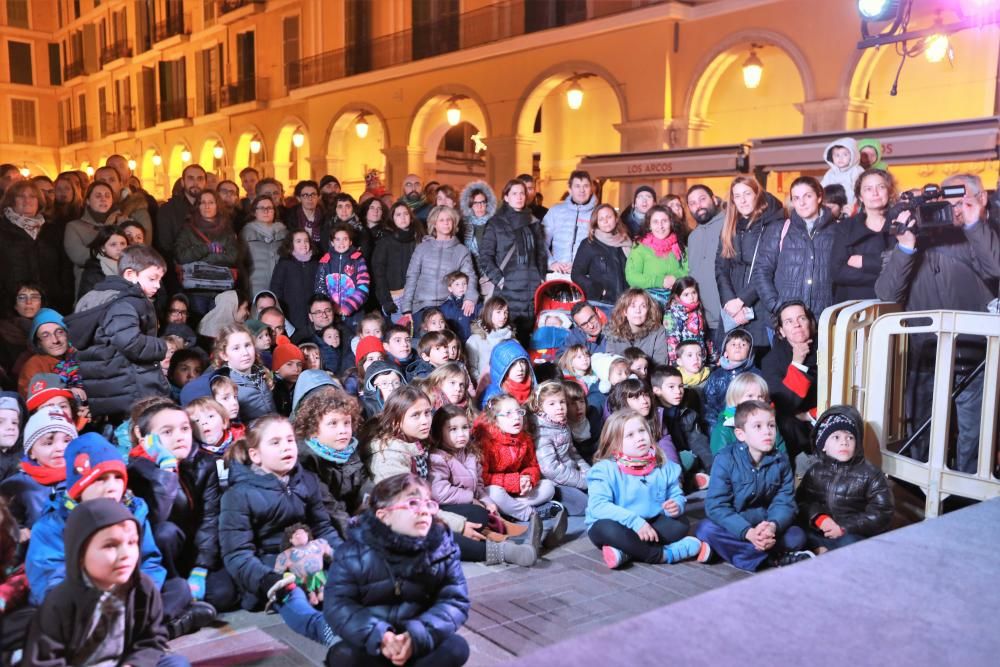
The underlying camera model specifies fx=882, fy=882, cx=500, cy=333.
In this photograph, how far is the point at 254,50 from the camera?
2817 centimetres

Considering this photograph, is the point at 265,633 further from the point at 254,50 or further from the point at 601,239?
the point at 254,50

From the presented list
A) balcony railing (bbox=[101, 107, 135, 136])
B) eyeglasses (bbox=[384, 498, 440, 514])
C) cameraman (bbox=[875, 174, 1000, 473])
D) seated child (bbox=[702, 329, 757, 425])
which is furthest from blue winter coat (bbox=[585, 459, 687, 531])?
balcony railing (bbox=[101, 107, 135, 136])

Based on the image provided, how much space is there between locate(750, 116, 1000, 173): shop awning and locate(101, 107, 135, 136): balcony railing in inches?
1327

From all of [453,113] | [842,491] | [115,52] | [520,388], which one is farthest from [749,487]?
[115,52]

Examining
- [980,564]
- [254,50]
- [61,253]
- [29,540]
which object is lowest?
[29,540]

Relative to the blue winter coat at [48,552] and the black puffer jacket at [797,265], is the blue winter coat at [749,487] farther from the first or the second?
the blue winter coat at [48,552]

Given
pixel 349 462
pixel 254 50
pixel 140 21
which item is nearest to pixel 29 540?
pixel 349 462

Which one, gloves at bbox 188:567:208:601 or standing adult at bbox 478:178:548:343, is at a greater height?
standing adult at bbox 478:178:548:343

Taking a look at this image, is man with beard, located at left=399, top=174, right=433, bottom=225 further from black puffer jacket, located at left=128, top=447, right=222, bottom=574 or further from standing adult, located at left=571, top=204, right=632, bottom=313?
black puffer jacket, located at left=128, top=447, right=222, bottom=574

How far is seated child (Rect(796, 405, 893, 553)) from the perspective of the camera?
4891 mm

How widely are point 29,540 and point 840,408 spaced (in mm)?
4236

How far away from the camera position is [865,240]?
627cm

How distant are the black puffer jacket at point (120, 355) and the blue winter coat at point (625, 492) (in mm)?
2932

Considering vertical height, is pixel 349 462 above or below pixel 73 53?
below
